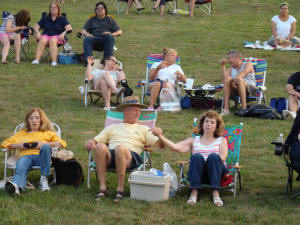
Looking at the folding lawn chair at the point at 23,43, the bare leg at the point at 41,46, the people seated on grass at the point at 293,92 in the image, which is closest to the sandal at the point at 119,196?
the people seated on grass at the point at 293,92

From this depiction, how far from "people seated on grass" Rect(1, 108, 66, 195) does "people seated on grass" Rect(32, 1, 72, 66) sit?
6885 mm

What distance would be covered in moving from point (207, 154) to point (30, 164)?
1717 millimetres

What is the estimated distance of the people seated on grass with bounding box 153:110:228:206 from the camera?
579 cm

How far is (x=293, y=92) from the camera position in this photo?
346 inches

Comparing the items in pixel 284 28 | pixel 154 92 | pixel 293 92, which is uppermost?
pixel 284 28

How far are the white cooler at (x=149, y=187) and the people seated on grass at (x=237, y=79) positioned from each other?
3993 mm

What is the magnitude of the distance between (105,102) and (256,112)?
7.71ft

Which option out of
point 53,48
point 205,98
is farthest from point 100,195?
point 53,48

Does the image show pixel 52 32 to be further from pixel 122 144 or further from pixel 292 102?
pixel 122 144

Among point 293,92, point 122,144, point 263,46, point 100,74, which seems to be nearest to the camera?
point 122,144

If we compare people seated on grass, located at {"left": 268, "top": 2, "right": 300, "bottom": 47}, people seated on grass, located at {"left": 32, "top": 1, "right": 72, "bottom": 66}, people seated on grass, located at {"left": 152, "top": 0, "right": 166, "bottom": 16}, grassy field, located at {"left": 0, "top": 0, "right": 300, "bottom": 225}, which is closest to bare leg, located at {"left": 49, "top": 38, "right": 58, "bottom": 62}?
people seated on grass, located at {"left": 32, "top": 1, "right": 72, "bottom": 66}

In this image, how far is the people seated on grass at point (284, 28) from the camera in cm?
1540

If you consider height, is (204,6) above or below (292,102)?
above

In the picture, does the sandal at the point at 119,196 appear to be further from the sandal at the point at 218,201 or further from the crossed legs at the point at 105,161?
the sandal at the point at 218,201
